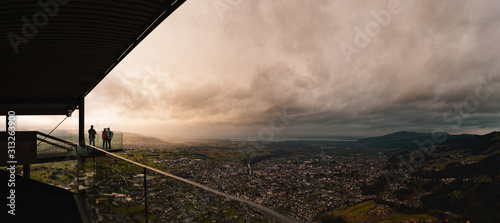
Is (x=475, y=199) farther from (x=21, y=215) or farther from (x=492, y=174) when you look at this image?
(x=21, y=215)

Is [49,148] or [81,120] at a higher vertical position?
[81,120]

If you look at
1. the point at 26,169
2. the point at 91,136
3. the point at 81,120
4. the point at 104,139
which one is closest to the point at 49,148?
the point at 26,169

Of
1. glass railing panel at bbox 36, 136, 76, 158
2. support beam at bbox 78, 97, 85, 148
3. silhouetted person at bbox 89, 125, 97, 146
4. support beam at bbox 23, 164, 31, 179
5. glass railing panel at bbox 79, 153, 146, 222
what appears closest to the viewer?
glass railing panel at bbox 79, 153, 146, 222

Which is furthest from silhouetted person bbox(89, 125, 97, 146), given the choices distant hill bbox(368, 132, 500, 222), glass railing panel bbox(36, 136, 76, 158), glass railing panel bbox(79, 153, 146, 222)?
distant hill bbox(368, 132, 500, 222)

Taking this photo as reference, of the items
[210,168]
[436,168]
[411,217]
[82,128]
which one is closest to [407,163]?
[436,168]

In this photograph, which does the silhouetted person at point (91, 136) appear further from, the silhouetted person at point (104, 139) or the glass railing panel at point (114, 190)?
the glass railing panel at point (114, 190)

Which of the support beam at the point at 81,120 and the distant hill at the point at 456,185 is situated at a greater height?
the support beam at the point at 81,120

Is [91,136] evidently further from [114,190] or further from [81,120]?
[114,190]

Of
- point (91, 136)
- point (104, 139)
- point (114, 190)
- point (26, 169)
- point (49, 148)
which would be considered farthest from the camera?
point (104, 139)

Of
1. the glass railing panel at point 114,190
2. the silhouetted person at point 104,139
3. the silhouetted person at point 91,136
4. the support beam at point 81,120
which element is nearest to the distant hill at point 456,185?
the silhouetted person at point 104,139

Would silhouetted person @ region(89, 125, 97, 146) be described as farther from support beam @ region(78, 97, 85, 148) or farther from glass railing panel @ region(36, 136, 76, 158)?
glass railing panel @ region(36, 136, 76, 158)

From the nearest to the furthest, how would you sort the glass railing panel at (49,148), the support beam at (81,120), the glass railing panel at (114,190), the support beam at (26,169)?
the glass railing panel at (114,190) < the support beam at (26,169) < the glass railing panel at (49,148) < the support beam at (81,120)
